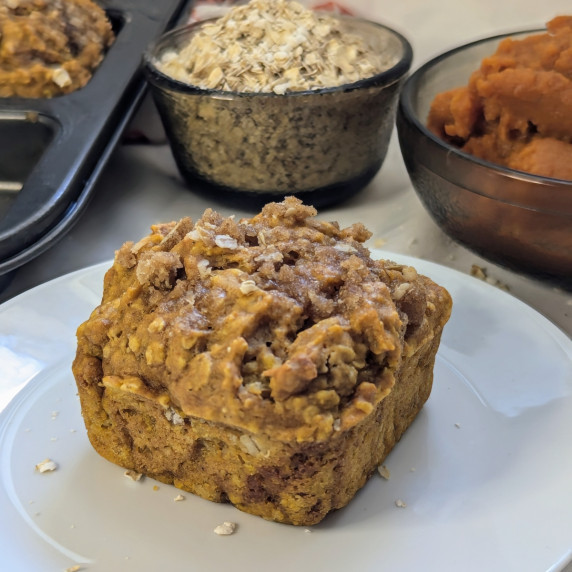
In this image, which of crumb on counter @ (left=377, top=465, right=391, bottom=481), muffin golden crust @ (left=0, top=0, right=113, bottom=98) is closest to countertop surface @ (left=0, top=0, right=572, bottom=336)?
muffin golden crust @ (left=0, top=0, right=113, bottom=98)

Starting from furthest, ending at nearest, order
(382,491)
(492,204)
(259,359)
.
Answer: (492,204)
(382,491)
(259,359)

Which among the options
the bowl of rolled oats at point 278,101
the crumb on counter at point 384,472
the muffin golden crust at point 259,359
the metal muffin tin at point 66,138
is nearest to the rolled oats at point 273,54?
the bowl of rolled oats at point 278,101

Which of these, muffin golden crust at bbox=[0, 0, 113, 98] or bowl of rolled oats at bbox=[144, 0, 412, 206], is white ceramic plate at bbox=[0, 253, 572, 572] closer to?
bowl of rolled oats at bbox=[144, 0, 412, 206]

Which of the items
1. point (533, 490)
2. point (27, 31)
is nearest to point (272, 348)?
point (533, 490)

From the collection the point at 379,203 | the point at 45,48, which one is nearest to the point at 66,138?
the point at 45,48

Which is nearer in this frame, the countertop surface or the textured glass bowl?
the textured glass bowl

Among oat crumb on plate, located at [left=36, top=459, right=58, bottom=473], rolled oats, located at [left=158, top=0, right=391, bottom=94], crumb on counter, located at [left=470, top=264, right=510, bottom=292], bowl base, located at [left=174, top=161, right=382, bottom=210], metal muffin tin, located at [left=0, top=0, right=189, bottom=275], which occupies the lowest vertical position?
crumb on counter, located at [left=470, top=264, right=510, bottom=292]

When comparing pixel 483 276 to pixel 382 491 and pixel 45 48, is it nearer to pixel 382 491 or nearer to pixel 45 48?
pixel 382 491
